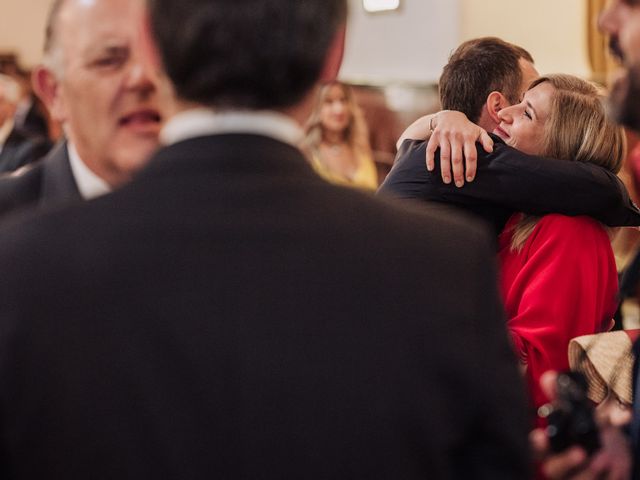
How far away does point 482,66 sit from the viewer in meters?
2.61

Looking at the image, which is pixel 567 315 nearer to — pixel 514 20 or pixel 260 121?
pixel 260 121

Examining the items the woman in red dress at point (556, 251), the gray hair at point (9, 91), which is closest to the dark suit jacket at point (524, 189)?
the woman in red dress at point (556, 251)

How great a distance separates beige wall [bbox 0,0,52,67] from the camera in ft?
33.8

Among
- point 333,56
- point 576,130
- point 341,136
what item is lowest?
point 341,136

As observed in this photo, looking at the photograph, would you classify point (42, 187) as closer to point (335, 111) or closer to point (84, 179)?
point (84, 179)

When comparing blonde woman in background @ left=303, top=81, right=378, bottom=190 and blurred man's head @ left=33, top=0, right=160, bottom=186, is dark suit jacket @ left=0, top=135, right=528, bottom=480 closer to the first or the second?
blurred man's head @ left=33, top=0, right=160, bottom=186

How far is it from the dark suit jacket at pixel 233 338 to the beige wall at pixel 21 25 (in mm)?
9774

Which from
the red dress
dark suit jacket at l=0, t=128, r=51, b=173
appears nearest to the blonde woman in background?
dark suit jacket at l=0, t=128, r=51, b=173

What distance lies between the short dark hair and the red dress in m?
1.27

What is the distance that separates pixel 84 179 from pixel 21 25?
9097mm

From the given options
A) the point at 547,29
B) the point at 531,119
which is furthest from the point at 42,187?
the point at 547,29

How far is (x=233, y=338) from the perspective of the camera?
1.10 m

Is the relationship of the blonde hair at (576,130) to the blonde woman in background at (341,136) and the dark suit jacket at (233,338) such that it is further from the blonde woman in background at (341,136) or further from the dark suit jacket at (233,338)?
the blonde woman in background at (341,136)

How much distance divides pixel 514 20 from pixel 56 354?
220 inches
